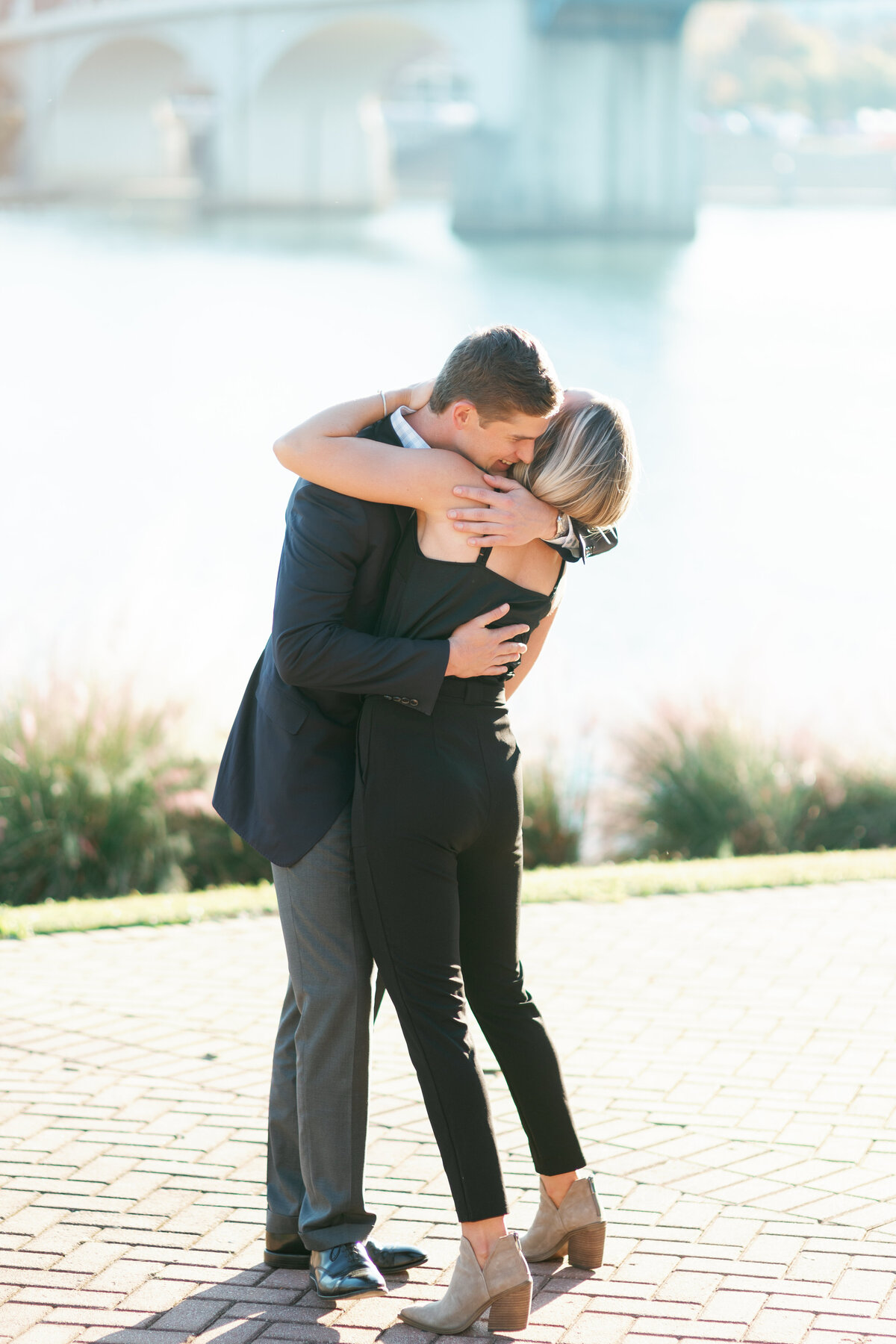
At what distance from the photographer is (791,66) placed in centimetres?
7656

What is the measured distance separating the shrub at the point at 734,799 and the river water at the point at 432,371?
320 mm

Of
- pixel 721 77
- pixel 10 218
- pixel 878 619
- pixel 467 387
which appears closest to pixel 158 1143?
Result: pixel 467 387

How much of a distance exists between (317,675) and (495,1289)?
3.52 ft

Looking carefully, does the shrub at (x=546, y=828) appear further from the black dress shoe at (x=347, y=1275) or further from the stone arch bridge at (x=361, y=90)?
the stone arch bridge at (x=361, y=90)

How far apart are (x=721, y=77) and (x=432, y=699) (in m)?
82.4

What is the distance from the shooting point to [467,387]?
244cm

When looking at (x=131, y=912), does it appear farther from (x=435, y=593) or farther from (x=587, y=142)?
(x=587, y=142)

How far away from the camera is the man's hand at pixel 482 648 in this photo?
8.20 feet

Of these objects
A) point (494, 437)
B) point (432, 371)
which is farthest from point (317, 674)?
point (432, 371)

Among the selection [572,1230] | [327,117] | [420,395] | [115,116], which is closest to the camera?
[420,395]

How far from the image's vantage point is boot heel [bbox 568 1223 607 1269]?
9.20 ft

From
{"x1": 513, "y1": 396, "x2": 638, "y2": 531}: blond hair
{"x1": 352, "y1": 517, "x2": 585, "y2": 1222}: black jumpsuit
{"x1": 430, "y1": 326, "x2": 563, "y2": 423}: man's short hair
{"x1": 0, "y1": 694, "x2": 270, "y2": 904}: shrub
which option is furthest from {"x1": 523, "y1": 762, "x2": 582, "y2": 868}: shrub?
{"x1": 430, "y1": 326, "x2": 563, "y2": 423}: man's short hair

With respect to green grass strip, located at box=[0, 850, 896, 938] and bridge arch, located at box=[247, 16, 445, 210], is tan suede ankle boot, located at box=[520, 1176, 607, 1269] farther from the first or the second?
bridge arch, located at box=[247, 16, 445, 210]

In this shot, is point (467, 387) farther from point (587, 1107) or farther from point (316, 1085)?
point (587, 1107)
